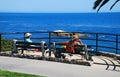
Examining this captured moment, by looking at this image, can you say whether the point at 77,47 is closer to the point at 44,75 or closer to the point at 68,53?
the point at 68,53

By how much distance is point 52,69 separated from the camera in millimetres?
13578

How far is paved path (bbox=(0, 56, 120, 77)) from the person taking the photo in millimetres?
12634

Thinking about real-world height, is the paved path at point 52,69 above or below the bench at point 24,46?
below

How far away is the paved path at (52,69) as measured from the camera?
12634 millimetres

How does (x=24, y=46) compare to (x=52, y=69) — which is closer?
(x=52, y=69)

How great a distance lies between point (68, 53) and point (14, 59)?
2.02 meters

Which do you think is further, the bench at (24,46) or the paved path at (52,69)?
the bench at (24,46)

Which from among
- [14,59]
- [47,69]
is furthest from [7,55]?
[47,69]

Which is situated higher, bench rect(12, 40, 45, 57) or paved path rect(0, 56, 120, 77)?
bench rect(12, 40, 45, 57)

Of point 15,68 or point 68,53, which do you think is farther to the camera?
point 68,53

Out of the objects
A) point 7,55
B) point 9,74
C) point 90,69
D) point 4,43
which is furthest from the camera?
point 4,43

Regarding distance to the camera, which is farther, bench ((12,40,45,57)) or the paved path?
bench ((12,40,45,57))

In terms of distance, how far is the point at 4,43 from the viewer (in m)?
21.0

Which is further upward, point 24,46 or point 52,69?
point 24,46
